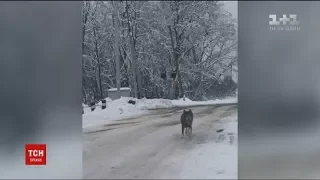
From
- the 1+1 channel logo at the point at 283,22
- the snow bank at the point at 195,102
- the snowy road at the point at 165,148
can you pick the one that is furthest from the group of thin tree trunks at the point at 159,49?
the 1+1 channel logo at the point at 283,22

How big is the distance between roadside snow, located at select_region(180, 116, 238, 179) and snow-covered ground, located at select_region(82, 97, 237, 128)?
0.26m

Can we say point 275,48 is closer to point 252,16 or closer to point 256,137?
point 252,16

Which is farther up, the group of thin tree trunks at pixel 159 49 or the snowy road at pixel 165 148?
the group of thin tree trunks at pixel 159 49

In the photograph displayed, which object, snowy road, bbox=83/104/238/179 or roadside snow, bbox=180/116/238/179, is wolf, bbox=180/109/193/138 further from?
roadside snow, bbox=180/116/238/179

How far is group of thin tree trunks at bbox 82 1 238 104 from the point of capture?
2.41 meters

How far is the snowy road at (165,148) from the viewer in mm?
2365

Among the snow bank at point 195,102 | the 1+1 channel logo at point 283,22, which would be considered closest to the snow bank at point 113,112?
the snow bank at point 195,102

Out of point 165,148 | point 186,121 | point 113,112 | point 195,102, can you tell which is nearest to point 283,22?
point 195,102

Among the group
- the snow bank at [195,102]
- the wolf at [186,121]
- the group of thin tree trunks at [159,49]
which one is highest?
the group of thin tree trunks at [159,49]

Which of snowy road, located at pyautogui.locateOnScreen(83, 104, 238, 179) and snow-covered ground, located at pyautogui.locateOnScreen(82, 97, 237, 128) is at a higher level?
Answer: snow-covered ground, located at pyautogui.locateOnScreen(82, 97, 237, 128)

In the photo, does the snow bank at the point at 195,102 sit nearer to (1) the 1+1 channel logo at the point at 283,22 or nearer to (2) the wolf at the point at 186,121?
(2) the wolf at the point at 186,121

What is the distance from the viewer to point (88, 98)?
A: 242 cm

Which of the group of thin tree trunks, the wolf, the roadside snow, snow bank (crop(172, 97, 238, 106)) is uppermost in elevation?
the group of thin tree trunks

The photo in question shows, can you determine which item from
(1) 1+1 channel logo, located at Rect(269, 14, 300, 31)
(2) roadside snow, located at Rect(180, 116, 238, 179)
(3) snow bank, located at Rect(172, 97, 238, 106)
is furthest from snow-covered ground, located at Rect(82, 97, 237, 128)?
(1) 1+1 channel logo, located at Rect(269, 14, 300, 31)
